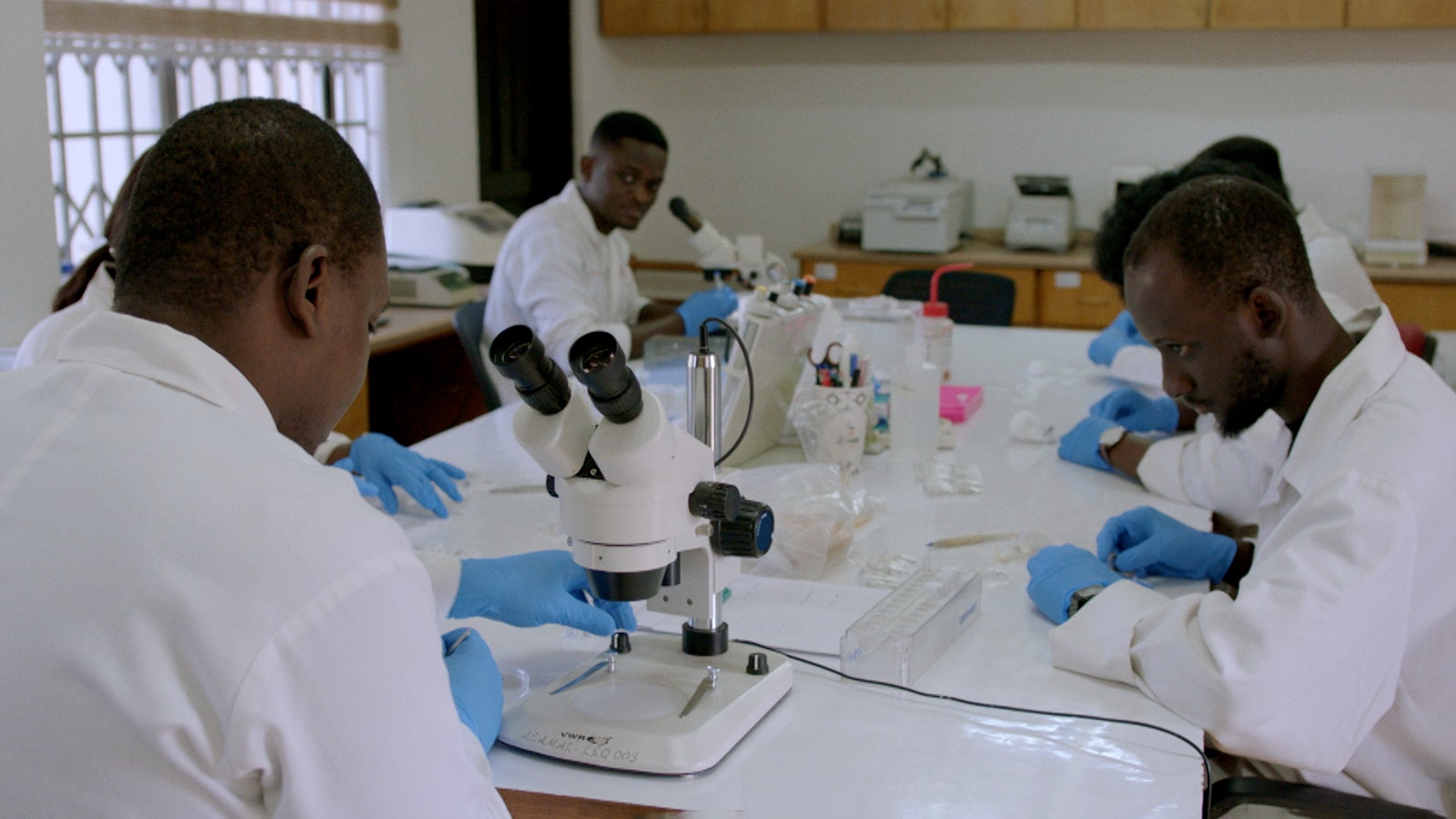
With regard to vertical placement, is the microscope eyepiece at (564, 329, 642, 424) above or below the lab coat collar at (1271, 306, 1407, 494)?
above

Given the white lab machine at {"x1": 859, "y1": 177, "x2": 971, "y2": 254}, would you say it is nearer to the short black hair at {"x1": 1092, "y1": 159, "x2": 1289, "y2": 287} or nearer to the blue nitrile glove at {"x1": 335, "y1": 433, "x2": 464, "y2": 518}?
the short black hair at {"x1": 1092, "y1": 159, "x2": 1289, "y2": 287}

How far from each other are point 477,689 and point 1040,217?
4031mm

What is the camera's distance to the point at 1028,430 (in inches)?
94.3

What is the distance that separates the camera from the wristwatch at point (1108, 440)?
2.17 metres

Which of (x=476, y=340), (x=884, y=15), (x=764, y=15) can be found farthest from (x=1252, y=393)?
(x=764, y=15)

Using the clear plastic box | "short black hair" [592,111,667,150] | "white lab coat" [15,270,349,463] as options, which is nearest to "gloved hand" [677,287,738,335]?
"short black hair" [592,111,667,150]

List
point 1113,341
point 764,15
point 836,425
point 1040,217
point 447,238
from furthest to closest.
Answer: point 764,15, point 1040,217, point 447,238, point 1113,341, point 836,425

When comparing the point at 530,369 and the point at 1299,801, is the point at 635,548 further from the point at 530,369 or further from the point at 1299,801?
the point at 1299,801

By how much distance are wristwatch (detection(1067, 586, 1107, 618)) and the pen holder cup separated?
669 mm

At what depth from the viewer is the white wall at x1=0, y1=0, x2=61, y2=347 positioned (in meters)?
2.61

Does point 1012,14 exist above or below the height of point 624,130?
above

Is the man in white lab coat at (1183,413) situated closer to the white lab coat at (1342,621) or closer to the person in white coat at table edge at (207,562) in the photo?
the white lab coat at (1342,621)

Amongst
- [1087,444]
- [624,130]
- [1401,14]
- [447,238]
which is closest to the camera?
[1087,444]

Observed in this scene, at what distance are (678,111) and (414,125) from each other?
4.77 feet
